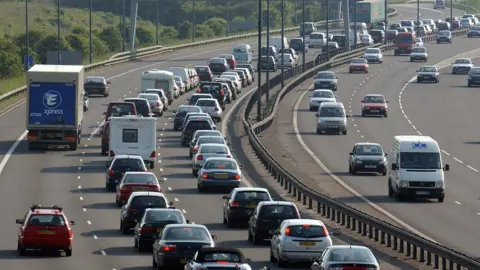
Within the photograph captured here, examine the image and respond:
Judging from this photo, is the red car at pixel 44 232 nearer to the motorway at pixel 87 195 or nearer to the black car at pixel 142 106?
the motorway at pixel 87 195

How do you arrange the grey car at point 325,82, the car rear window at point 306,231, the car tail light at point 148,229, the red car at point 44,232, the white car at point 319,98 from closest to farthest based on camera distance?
the car rear window at point 306,231 → the red car at point 44,232 → the car tail light at point 148,229 → the white car at point 319,98 → the grey car at point 325,82

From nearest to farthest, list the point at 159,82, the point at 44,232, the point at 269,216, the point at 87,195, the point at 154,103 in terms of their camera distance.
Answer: the point at 44,232 → the point at 269,216 → the point at 87,195 → the point at 154,103 → the point at 159,82

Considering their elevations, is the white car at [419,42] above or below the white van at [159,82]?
above

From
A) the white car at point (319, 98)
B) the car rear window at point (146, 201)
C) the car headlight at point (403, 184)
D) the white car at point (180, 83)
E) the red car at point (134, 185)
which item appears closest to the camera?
the car rear window at point (146, 201)

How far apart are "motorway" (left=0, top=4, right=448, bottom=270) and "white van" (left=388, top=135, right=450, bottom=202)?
20.7ft

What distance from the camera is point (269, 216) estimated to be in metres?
37.5

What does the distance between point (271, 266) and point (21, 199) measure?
58.9 ft

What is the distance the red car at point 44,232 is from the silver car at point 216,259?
7.49 m

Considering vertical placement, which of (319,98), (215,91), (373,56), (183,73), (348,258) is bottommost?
(348,258)

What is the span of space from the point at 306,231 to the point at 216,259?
217 inches

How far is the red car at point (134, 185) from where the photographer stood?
46906 mm

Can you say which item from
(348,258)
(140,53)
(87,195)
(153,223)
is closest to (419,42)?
(140,53)

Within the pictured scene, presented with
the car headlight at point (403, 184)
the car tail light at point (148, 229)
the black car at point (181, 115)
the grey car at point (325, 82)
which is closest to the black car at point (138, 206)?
the car tail light at point (148, 229)

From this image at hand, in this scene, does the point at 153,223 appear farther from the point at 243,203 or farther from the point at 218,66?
the point at 218,66
